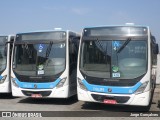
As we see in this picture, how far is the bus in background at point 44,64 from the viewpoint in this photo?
11672 mm

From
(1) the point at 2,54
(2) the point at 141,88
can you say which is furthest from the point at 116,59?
(1) the point at 2,54

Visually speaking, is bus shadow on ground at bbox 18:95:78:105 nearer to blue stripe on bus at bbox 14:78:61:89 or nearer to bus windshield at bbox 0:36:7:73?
blue stripe on bus at bbox 14:78:61:89

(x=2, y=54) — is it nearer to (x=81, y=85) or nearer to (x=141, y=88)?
(x=81, y=85)

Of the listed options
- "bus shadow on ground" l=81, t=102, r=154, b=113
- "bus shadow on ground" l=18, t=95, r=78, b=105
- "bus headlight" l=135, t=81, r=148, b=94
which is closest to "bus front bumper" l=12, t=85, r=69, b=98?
"bus shadow on ground" l=18, t=95, r=78, b=105

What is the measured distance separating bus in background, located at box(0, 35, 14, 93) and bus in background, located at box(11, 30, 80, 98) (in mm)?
915

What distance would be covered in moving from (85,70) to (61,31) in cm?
205

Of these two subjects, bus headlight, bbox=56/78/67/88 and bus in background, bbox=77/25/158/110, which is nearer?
bus in background, bbox=77/25/158/110

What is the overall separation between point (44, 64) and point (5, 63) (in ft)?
7.16

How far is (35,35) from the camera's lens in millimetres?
12227

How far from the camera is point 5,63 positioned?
1323 centimetres

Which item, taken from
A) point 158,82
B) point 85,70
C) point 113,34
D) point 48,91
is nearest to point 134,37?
point 113,34

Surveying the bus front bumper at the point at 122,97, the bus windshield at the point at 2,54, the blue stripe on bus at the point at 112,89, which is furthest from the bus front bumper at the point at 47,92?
the bus windshield at the point at 2,54

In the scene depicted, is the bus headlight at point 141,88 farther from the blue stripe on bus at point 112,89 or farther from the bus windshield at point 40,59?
the bus windshield at point 40,59

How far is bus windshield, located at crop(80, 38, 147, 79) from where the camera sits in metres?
10.1
